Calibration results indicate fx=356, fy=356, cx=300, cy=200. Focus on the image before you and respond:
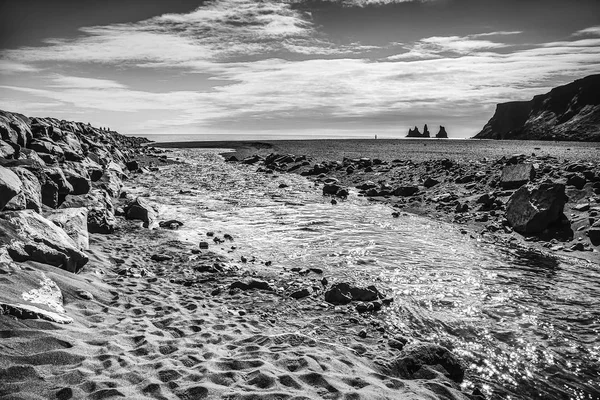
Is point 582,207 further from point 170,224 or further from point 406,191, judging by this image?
point 170,224

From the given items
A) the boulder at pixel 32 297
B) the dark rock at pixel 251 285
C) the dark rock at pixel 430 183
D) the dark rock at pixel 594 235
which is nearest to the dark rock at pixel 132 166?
the dark rock at pixel 430 183

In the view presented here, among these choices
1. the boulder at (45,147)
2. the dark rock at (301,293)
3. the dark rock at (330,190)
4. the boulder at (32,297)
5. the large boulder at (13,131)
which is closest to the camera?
the boulder at (32,297)

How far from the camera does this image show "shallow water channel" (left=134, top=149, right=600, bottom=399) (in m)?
5.63

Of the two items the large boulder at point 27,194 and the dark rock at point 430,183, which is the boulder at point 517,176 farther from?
the large boulder at point 27,194

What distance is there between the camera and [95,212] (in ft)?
38.1

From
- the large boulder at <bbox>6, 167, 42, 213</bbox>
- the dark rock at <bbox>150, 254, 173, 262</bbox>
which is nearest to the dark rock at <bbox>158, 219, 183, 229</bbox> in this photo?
the dark rock at <bbox>150, 254, 173, 262</bbox>

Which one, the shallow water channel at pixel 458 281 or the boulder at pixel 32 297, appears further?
the shallow water channel at pixel 458 281

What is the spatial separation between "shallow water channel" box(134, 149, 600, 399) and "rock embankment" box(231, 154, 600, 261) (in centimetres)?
135

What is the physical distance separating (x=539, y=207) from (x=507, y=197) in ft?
11.9

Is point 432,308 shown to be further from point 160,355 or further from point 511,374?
point 160,355

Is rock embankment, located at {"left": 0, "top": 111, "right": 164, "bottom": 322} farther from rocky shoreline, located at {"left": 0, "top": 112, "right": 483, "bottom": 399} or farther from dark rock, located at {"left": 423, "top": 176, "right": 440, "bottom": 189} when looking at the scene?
dark rock, located at {"left": 423, "top": 176, "right": 440, "bottom": 189}

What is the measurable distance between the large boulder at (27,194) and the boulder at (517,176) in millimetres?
18093

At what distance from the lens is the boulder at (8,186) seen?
6969 millimetres

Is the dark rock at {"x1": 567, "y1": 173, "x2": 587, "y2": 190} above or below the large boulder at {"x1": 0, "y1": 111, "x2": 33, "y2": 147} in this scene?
below
